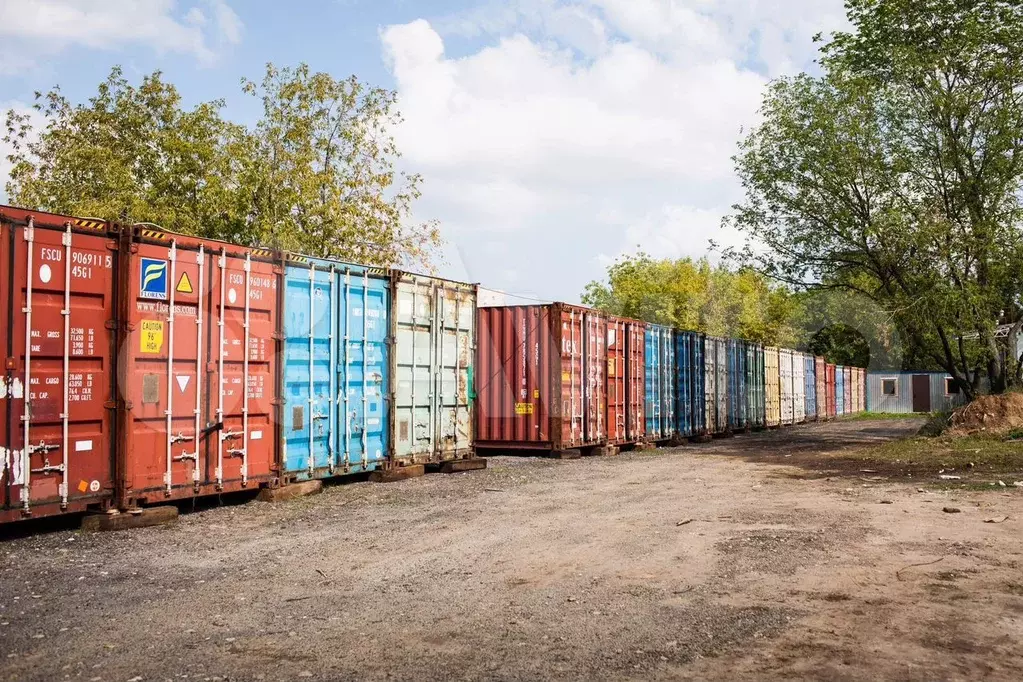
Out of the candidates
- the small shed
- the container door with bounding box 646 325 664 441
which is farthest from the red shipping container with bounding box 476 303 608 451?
the small shed

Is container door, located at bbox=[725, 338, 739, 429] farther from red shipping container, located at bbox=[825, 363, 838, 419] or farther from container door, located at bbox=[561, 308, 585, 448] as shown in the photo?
red shipping container, located at bbox=[825, 363, 838, 419]

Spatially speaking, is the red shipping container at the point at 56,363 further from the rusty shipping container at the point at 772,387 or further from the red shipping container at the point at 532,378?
the rusty shipping container at the point at 772,387

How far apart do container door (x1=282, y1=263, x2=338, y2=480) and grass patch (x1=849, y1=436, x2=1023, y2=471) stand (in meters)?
11.1

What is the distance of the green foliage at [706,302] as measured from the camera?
58750mm

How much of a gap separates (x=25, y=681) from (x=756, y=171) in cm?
2356

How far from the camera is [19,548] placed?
825 cm

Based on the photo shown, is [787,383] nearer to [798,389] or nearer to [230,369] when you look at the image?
[798,389]

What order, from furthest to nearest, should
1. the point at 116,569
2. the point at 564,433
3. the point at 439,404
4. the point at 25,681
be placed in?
the point at 564,433 < the point at 439,404 < the point at 116,569 < the point at 25,681

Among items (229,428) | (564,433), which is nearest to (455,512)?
(229,428)

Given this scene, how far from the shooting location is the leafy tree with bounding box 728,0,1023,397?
2125 centimetres

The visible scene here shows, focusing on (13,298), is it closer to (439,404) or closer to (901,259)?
(439,404)

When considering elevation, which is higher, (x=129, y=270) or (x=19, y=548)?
(x=129, y=270)

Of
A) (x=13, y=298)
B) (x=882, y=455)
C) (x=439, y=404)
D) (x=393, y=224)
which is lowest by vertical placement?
(x=882, y=455)

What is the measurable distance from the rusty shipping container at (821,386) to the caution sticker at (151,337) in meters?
36.5
